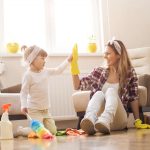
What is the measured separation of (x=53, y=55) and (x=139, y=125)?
5.32 ft

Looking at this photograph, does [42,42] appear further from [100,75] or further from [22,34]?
[100,75]

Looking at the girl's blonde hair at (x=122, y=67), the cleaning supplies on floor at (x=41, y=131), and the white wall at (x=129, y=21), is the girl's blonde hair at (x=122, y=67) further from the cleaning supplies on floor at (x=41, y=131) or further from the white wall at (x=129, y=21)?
the white wall at (x=129, y=21)

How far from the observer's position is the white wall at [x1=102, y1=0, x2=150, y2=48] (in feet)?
14.8

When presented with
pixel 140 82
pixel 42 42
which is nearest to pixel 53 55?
pixel 42 42

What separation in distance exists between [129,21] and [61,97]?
130 cm

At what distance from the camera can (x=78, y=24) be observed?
451cm

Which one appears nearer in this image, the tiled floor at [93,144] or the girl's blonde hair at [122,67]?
the tiled floor at [93,144]

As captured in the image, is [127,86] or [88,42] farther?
[88,42]

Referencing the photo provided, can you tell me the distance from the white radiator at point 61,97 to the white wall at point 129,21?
2.89ft

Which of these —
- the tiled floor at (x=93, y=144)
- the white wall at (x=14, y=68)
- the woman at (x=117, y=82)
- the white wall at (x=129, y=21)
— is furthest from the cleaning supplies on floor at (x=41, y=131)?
the white wall at (x=129, y=21)

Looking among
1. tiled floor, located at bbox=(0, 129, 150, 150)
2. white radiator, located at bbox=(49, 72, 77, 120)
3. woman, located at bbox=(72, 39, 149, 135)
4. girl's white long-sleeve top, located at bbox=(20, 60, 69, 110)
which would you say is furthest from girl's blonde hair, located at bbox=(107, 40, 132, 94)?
white radiator, located at bbox=(49, 72, 77, 120)

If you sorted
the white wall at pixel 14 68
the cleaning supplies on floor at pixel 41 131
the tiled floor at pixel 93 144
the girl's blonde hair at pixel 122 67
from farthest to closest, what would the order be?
the white wall at pixel 14 68
the girl's blonde hair at pixel 122 67
the cleaning supplies on floor at pixel 41 131
the tiled floor at pixel 93 144

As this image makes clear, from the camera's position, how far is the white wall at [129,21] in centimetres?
450

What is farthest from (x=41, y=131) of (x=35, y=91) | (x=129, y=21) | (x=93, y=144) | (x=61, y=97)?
(x=129, y=21)
